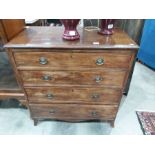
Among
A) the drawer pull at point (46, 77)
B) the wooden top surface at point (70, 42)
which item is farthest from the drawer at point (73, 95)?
the wooden top surface at point (70, 42)

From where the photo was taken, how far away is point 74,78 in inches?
47.0

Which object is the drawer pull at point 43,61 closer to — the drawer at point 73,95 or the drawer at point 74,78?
the drawer at point 74,78

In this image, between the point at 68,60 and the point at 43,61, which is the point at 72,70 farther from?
the point at 43,61

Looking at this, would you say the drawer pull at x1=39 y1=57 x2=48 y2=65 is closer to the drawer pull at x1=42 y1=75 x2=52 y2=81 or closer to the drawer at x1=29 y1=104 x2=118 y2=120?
the drawer pull at x1=42 y1=75 x2=52 y2=81

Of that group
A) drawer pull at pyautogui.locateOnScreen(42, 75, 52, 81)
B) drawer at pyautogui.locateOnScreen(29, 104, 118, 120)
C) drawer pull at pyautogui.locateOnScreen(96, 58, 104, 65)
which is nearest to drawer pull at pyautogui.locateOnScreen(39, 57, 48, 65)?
drawer pull at pyautogui.locateOnScreen(42, 75, 52, 81)

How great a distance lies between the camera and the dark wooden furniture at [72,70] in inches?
40.8

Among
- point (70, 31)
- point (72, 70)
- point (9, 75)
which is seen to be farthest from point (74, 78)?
point (9, 75)

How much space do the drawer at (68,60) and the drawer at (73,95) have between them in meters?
0.23

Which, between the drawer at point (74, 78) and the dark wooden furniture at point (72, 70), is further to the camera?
the drawer at point (74, 78)

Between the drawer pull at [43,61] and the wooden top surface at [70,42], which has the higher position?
the wooden top surface at [70,42]

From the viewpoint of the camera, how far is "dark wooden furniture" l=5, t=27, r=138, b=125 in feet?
3.40
